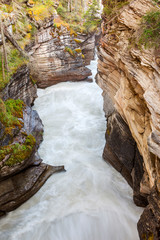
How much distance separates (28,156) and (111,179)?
3.94 m

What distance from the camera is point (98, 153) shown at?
9.91 meters

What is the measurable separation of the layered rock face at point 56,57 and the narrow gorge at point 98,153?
12.3 ft

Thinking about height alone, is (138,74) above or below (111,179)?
above

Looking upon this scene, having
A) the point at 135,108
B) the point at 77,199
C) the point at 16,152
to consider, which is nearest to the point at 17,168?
the point at 16,152

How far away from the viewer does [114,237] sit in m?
5.89

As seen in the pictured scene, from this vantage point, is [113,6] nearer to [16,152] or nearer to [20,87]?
[20,87]

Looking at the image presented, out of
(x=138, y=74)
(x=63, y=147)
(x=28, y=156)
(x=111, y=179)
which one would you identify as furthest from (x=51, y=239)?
(x=138, y=74)

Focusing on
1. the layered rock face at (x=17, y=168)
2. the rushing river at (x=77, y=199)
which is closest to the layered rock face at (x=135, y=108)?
the rushing river at (x=77, y=199)

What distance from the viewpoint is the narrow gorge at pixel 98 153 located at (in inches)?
195

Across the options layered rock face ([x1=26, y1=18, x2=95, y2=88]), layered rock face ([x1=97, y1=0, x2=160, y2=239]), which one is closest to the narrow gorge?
layered rock face ([x1=97, y1=0, x2=160, y2=239])

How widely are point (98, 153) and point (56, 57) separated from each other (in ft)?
36.2

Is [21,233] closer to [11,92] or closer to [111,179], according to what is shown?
[111,179]

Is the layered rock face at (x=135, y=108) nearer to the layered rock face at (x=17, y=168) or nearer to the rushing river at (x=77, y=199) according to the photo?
the rushing river at (x=77, y=199)

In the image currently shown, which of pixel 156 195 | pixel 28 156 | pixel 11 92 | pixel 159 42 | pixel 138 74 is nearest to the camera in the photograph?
pixel 156 195
